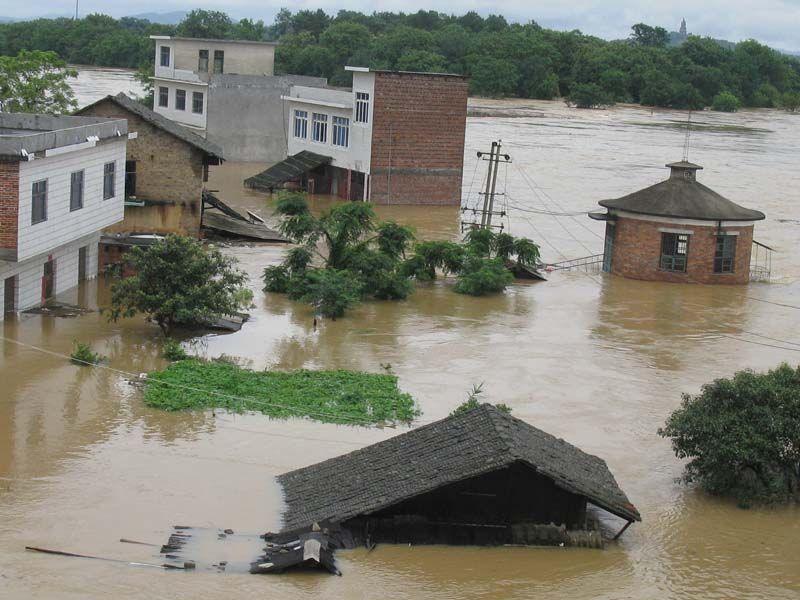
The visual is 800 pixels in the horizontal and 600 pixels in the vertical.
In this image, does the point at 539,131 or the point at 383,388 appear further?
the point at 539,131

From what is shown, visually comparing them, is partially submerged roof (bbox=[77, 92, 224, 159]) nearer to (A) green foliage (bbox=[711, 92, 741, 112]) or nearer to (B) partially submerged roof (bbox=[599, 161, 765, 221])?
(B) partially submerged roof (bbox=[599, 161, 765, 221])

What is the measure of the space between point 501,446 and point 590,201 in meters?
37.8

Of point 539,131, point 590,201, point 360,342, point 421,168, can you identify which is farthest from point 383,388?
point 539,131

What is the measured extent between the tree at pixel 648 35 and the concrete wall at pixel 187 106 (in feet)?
300

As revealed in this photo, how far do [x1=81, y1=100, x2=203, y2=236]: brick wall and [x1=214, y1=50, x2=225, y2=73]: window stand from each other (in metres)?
28.0

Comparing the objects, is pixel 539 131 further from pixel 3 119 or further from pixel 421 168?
pixel 3 119

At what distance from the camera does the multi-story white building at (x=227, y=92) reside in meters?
60.7

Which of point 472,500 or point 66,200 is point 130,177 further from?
point 472,500

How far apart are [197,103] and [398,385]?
3962 cm

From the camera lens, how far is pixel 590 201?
176ft

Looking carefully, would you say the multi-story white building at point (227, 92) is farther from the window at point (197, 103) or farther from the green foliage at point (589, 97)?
the green foliage at point (589, 97)

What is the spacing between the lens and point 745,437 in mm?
18344

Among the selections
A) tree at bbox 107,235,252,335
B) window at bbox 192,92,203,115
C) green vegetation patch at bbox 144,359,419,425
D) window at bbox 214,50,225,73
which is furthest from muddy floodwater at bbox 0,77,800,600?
window at bbox 214,50,225,73

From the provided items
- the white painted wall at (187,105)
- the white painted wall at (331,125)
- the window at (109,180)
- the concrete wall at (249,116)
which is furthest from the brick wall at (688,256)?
the white painted wall at (187,105)
